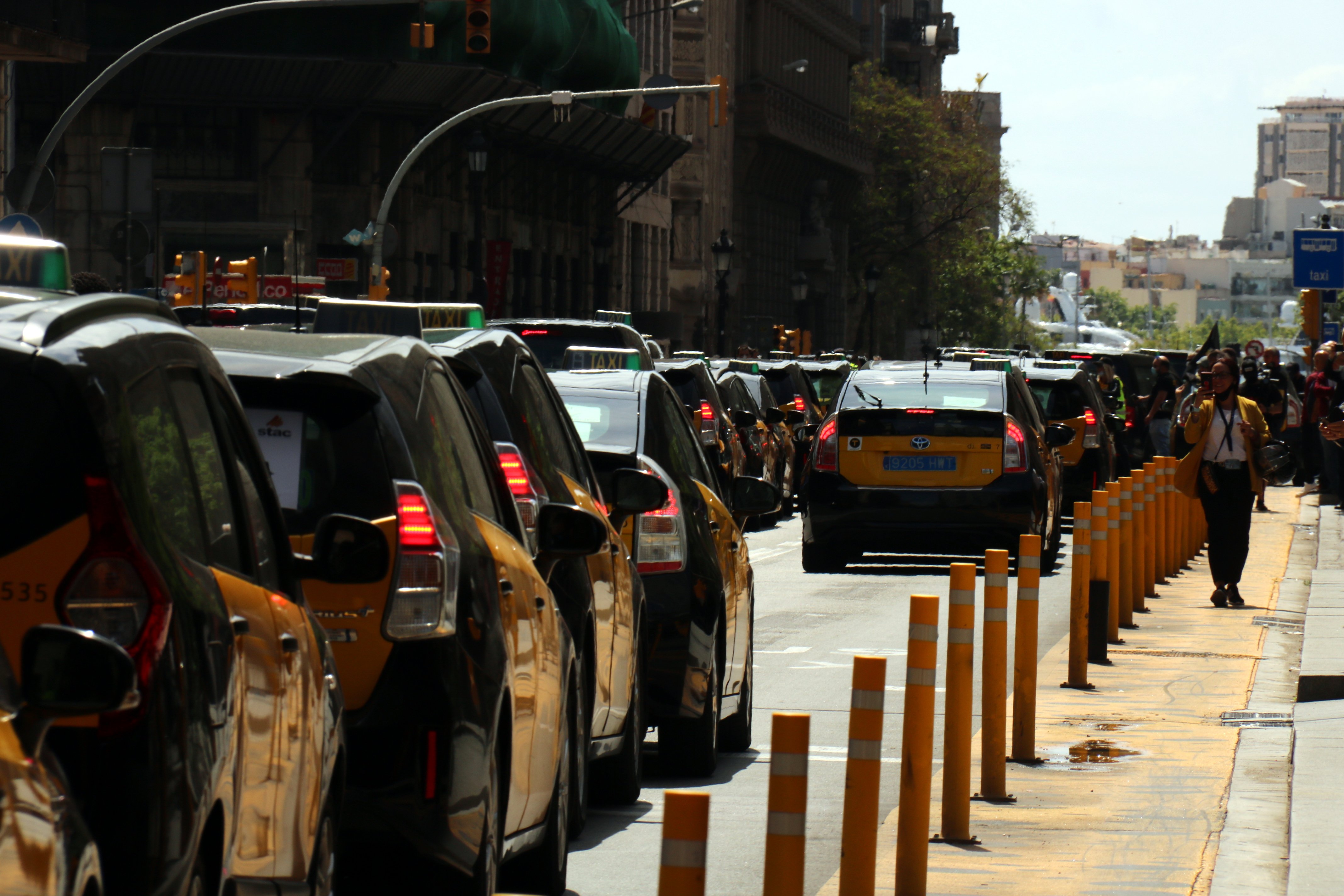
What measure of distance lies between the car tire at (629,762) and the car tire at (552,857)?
5.19 ft

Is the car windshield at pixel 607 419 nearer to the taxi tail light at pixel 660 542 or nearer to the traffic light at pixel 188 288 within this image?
the taxi tail light at pixel 660 542

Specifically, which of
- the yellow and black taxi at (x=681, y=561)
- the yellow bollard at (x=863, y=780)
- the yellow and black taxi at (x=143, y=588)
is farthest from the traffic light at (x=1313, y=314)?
the yellow and black taxi at (x=143, y=588)

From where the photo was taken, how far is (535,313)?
6394cm

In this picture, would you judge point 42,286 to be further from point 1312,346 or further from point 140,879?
point 1312,346

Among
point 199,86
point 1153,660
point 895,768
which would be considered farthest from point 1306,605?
point 199,86

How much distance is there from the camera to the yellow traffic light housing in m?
35.5

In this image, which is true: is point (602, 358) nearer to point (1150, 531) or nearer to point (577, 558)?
point (1150, 531)

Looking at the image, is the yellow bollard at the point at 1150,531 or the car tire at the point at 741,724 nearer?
the car tire at the point at 741,724

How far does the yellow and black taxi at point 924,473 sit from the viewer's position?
20.7 m

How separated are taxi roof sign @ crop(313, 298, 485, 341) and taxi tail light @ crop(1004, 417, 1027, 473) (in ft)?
33.8

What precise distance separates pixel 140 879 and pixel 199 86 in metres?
45.0

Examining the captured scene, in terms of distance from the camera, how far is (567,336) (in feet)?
77.7

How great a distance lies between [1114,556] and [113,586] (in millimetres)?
12820

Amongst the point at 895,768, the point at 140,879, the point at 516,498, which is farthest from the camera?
the point at 895,768
